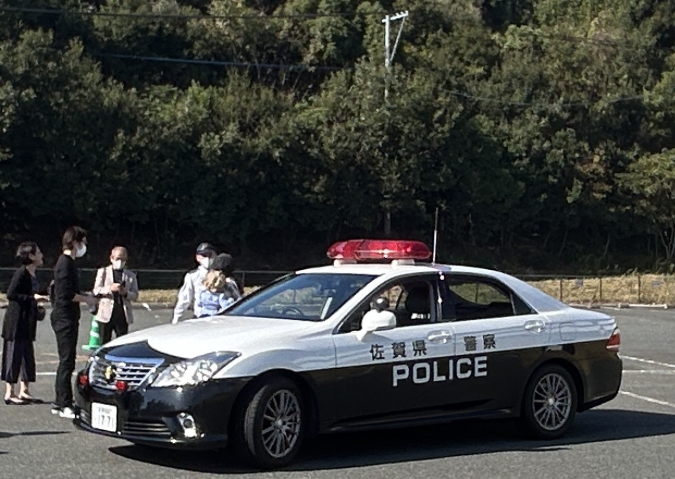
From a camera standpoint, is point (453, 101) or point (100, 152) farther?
point (453, 101)

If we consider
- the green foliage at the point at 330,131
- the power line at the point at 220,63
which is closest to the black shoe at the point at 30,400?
the green foliage at the point at 330,131

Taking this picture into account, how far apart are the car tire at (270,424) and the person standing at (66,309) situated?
9.21ft

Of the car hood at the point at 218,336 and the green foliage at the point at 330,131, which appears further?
the green foliage at the point at 330,131

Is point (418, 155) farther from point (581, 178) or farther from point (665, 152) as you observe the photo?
point (665, 152)

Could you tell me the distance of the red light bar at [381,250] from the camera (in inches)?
400

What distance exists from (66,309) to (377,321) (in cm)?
340

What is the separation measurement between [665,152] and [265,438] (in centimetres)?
4577

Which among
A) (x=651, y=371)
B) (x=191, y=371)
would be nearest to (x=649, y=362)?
(x=651, y=371)

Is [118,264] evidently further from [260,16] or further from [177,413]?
[260,16]

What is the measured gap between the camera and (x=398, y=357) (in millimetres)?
9016

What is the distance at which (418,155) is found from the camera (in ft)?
150

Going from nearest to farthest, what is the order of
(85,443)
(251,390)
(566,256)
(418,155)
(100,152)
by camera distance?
(251,390)
(85,443)
(100,152)
(418,155)
(566,256)

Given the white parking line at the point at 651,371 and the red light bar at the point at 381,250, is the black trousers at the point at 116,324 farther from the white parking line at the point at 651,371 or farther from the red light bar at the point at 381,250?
the white parking line at the point at 651,371

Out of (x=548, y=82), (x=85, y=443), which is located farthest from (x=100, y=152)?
(x=85, y=443)
